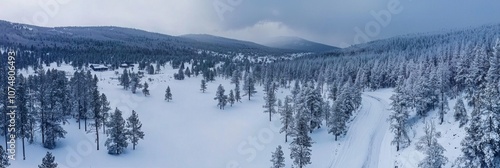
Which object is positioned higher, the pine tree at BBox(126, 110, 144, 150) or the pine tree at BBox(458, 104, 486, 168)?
the pine tree at BBox(458, 104, 486, 168)

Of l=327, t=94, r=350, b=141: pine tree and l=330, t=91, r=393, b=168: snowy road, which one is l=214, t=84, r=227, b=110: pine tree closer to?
l=330, t=91, r=393, b=168: snowy road

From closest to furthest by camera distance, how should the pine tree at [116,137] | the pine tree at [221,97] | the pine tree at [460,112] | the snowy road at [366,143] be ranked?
the pine tree at [460,112], the snowy road at [366,143], the pine tree at [116,137], the pine tree at [221,97]

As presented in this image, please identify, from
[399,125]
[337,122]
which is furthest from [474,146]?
[337,122]

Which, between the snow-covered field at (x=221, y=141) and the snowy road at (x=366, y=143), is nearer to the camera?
the snowy road at (x=366, y=143)

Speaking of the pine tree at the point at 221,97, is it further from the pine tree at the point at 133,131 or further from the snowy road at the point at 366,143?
the snowy road at the point at 366,143

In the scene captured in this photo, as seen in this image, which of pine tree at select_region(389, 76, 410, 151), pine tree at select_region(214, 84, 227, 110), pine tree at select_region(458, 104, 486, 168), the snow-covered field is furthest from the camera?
pine tree at select_region(214, 84, 227, 110)

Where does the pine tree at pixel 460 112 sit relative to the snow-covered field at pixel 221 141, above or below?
above

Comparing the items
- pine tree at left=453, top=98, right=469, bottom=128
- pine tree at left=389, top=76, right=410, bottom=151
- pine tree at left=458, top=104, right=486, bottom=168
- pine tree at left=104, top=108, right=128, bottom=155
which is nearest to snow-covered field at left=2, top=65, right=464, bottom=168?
pine tree at left=453, top=98, right=469, bottom=128

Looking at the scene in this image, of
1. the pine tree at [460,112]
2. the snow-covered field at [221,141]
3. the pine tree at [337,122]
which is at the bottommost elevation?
the snow-covered field at [221,141]

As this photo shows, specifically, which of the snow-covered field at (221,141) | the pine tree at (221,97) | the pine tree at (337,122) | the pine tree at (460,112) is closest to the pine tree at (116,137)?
the snow-covered field at (221,141)
